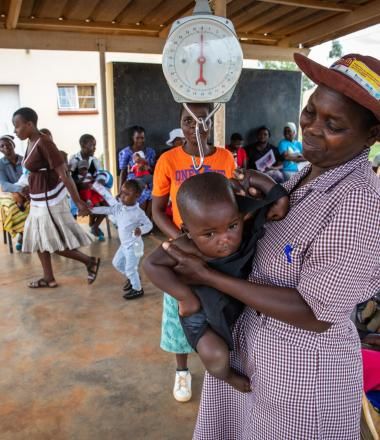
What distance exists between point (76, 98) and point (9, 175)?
7138 millimetres

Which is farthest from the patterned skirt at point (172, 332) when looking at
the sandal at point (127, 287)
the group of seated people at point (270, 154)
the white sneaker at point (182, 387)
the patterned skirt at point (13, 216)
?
the group of seated people at point (270, 154)

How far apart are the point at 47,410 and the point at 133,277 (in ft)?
4.81

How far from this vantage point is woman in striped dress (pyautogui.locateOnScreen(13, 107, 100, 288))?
11.0 feet

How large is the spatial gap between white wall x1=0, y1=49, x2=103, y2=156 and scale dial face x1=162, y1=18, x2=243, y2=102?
9648 millimetres

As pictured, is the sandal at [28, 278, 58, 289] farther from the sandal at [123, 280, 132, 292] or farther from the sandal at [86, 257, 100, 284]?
the sandal at [123, 280, 132, 292]

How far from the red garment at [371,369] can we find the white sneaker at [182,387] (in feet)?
3.21

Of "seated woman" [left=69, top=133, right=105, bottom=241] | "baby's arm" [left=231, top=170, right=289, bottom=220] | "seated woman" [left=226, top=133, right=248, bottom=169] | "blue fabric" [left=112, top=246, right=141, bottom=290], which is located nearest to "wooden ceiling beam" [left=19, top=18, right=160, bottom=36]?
"seated woman" [left=69, top=133, right=105, bottom=241]

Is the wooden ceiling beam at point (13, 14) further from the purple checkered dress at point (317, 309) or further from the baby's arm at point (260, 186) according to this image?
the purple checkered dress at point (317, 309)

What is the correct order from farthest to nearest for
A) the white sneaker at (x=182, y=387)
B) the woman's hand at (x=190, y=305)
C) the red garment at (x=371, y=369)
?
Answer: the white sneaker at (x=182, y=387) < the red garment at (x=371, y=369) < the woman's hand at (x=190, y=305)

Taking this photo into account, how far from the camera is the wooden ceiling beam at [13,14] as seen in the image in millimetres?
4112

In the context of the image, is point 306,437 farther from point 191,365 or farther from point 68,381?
point 68,381

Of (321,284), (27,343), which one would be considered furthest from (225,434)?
(27,343)

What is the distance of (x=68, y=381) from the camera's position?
2.48 m

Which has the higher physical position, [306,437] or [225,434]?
[306,437]
